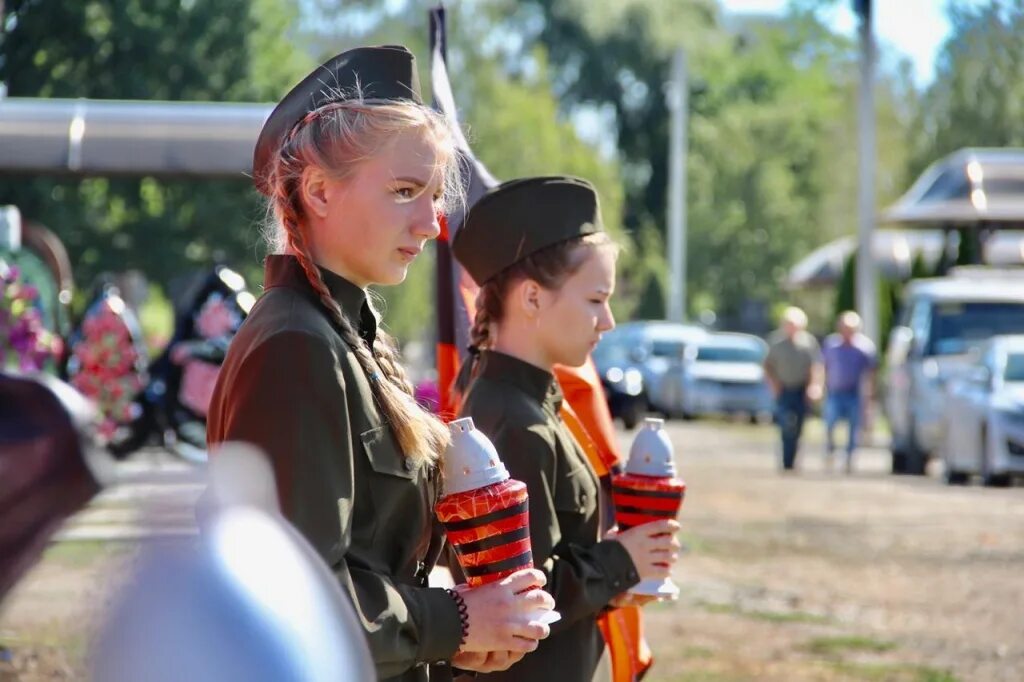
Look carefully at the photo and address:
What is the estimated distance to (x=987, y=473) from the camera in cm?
1830

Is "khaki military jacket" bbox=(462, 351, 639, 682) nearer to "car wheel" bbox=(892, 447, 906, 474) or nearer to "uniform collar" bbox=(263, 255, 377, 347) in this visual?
"uniform collar" bbox=(263, 255, 377, 347)

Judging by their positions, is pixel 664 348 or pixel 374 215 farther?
pixel 664 348

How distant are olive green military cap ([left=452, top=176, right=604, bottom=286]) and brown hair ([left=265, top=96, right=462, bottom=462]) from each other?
3.16ft

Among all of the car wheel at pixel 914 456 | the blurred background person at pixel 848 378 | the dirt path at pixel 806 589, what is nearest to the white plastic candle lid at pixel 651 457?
the dirt path at pixel 806 589

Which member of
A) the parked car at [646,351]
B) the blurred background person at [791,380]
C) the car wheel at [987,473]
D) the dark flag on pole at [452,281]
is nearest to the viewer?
the dark flag on pole at [452,281]

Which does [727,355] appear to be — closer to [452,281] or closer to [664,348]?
[664,348]

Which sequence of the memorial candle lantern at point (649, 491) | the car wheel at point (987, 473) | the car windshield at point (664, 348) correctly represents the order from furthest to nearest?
the car windshield at point (664, 348) < the car wheel at point (987, 473) < the memorial candle lantern at point (649, 491)

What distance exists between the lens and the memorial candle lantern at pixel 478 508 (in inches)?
102

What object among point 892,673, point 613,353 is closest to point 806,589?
point 892,673

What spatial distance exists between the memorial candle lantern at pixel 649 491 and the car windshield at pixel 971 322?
18089 mm

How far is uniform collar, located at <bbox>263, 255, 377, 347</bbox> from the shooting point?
2.49m

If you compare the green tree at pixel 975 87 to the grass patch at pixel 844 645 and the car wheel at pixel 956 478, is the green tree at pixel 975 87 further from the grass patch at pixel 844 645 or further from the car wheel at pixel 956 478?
the grass patch at pixel 844 645

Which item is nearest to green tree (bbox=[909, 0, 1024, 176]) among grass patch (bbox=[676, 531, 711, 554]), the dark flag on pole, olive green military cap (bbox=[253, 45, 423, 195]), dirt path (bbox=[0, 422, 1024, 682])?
dirt path (bbox=[0, 422, 1024, 682])

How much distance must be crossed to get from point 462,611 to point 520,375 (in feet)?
3.26
